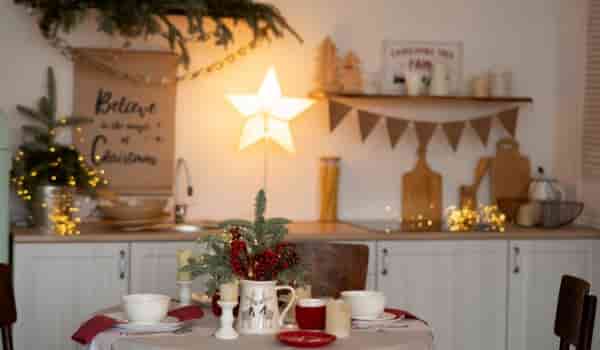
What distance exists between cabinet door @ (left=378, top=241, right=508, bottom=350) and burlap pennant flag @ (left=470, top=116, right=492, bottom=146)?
2.22 ft

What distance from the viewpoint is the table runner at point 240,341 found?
2.46 meters

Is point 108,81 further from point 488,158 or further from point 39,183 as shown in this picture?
point 488,158

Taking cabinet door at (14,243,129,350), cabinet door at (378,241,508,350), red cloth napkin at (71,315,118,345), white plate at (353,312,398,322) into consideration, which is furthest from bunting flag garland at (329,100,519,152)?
red cloth napkin at (71,315,118,345)

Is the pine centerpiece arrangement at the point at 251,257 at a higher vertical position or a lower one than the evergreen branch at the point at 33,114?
lower

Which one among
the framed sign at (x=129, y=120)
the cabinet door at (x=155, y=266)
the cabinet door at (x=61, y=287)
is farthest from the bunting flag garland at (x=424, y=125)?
the cabinet door at (x=61, y=287)

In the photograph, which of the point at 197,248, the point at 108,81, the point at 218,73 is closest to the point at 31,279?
the point at 197,248

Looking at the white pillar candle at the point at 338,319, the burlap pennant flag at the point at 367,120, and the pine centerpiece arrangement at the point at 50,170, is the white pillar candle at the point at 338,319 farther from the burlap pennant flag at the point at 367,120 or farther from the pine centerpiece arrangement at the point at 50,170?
the burlap pennant flag at the point at 367,120

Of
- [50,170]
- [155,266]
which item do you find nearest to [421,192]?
[155,266]

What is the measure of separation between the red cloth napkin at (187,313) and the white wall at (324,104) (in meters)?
1.73

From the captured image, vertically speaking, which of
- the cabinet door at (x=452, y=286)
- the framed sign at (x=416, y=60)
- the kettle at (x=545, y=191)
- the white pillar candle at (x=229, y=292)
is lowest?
the cabinet door at (x=452, y=286)

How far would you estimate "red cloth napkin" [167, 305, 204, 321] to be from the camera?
110 inches

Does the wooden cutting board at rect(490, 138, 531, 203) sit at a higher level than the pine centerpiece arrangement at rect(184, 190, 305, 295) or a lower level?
higher

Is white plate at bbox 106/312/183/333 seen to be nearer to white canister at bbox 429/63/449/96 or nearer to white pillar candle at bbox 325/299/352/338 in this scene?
white pillar candle at bbox 325/299/352/338

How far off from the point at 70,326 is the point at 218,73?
4.78 ft
